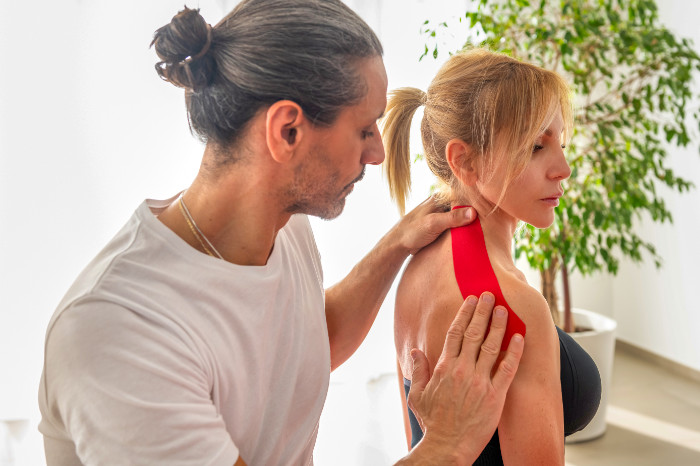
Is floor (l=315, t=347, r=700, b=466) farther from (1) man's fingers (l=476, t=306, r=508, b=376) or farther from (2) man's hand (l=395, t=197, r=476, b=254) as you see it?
(1) man's fingers (l=476, t=306, r=508, b=376)

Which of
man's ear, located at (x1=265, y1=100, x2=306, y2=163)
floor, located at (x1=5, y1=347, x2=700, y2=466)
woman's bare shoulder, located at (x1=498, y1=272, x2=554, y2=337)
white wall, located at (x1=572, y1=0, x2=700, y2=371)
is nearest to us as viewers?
man's ear, located at (x1=265, y1=100, x2=306, y2=163)

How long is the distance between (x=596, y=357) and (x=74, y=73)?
87.8 inches

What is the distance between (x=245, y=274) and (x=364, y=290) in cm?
40

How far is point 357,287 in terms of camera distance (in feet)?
4.82

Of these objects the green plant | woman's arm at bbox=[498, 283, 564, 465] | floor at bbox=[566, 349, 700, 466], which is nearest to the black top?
woman's arm at bbox=[498, 283, 564, 465]

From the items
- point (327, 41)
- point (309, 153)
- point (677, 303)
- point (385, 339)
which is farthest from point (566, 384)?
point (677, 303)

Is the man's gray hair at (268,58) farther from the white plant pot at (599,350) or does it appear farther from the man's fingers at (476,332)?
the white plant pot at (599,350)

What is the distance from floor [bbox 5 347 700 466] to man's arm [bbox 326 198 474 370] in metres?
1.29

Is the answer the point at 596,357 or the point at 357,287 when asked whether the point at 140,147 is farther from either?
the point at 596,357

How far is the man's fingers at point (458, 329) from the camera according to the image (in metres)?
1.15

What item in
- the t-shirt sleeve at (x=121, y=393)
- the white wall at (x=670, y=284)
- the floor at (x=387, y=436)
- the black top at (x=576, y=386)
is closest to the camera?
the t-shirt sleeve at (x=121, y=393)

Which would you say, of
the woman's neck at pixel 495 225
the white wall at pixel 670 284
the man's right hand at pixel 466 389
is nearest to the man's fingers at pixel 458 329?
the man's right hand at pixel 466 389

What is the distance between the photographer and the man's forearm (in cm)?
145

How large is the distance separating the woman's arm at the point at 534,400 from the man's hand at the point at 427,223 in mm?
211
